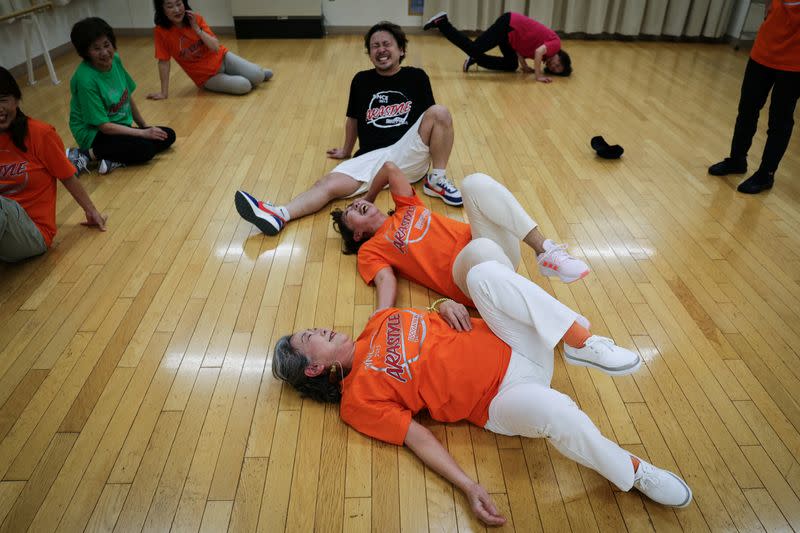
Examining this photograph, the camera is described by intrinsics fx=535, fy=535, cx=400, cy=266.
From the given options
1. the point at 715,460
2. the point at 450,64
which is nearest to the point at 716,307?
the point at 715,460

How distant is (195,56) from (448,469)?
13.8ft

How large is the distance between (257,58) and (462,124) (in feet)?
8.97

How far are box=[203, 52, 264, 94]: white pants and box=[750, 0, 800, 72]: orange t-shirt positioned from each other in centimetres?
367

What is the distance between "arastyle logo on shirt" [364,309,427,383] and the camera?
1.56 meters

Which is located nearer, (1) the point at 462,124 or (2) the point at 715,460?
(2) the point at 715,460

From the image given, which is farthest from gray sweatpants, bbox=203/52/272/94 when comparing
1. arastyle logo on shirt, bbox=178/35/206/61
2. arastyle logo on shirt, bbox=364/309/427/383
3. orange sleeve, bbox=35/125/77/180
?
arastyle logo on shirt, bbox=364/309/427/383

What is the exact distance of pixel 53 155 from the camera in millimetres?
2434

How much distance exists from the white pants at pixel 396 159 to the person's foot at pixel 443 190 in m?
0.11

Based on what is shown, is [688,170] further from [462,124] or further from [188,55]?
[188,55]

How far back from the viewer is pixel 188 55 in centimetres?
444

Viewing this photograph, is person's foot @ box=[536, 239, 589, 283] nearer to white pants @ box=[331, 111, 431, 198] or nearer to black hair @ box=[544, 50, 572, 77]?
white pants @ box=[331, 111, 431, 198]

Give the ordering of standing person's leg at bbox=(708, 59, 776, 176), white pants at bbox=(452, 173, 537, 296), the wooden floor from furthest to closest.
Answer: standing person's leg at bbox=(708, 59, 776, 176) → white pants at bbox=(452, 173, 537, 296) → the wooden floor

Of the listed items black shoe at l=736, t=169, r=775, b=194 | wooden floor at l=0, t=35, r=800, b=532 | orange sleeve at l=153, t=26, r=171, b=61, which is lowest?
wooden floor at l=0, t=35, r=800, b=532

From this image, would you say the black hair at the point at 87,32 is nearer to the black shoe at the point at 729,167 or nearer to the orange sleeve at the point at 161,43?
the orange sleeve at the point at 161,43
